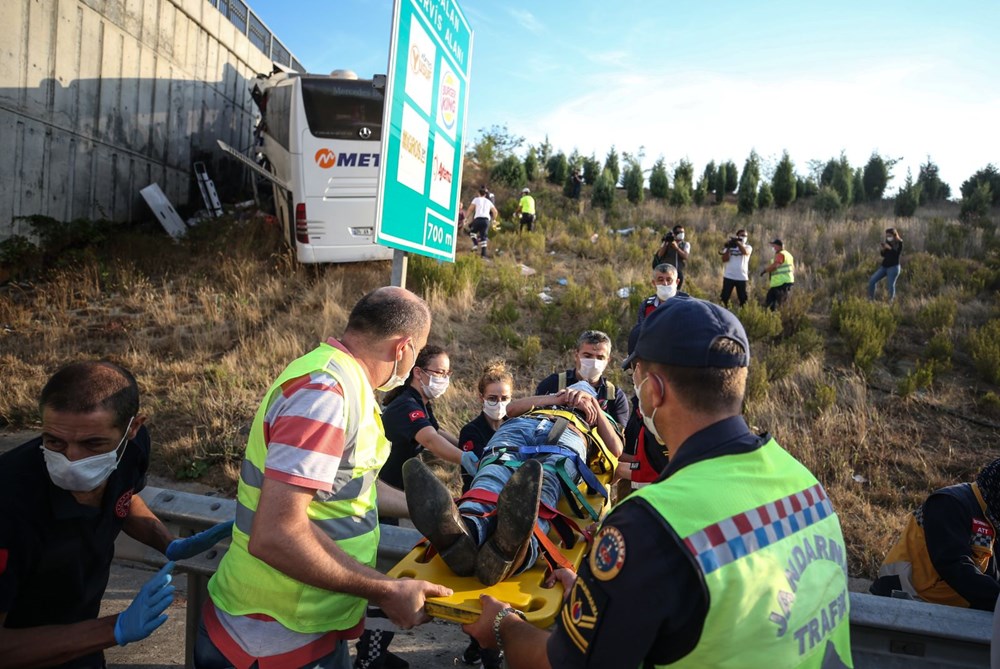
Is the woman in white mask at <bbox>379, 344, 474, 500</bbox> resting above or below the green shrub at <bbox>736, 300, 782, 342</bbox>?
below

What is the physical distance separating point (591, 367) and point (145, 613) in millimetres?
3124

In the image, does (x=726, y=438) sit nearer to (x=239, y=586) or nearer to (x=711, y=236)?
(x=239, y=586)

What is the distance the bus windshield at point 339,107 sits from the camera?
10.4 m

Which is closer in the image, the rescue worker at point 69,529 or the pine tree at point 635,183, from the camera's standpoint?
the rescue worker at point 69,529

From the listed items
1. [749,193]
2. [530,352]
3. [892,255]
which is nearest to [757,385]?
[530,352]

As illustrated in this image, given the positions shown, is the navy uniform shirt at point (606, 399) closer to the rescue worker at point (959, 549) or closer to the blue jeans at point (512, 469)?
the blue jeans at point (512, 469)

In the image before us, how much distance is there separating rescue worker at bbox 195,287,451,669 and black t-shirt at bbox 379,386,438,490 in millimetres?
1568

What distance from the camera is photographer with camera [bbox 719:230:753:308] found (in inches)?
433

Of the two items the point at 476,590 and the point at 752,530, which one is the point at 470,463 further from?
the point at 752,530

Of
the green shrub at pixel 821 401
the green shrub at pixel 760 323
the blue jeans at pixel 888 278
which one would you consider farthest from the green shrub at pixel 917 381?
the blue jeans at pixel 888 278

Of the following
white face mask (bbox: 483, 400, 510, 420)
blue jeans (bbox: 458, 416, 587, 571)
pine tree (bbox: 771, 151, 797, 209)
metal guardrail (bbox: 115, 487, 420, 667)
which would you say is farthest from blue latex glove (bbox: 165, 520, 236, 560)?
pine tree (bbox: 771, 151, 797, 209)

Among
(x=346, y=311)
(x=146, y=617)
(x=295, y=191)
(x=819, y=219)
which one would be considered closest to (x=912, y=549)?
(x=146, y=617)

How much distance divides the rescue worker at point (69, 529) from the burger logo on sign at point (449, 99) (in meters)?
2.62

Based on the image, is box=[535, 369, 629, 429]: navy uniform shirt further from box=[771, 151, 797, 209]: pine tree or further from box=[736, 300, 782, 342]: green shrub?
box=[771, 151, 797, 209]: pine tree
